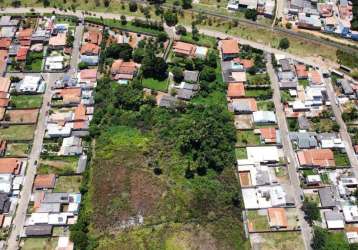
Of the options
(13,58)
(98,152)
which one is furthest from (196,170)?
(13,58)

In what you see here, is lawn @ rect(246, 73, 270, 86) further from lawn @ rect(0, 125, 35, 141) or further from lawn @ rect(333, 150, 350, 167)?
lawn @ rect(0, 125, 35, 141)

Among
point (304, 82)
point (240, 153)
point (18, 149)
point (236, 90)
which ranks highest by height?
point (304, 82)

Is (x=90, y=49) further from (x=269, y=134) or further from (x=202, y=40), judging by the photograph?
(x=269, y=134)

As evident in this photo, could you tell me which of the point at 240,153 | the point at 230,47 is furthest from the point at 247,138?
the point at 230,47

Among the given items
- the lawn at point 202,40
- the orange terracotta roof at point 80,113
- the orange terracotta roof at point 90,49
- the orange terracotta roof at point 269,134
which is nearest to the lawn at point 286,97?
the orange terracotta roof at point 269,134

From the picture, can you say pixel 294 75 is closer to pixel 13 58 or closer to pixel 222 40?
pixel 222 40

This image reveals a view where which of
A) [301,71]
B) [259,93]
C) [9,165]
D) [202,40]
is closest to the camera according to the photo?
[9,165]

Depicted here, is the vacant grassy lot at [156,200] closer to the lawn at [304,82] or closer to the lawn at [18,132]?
the lawn at [18,132]
